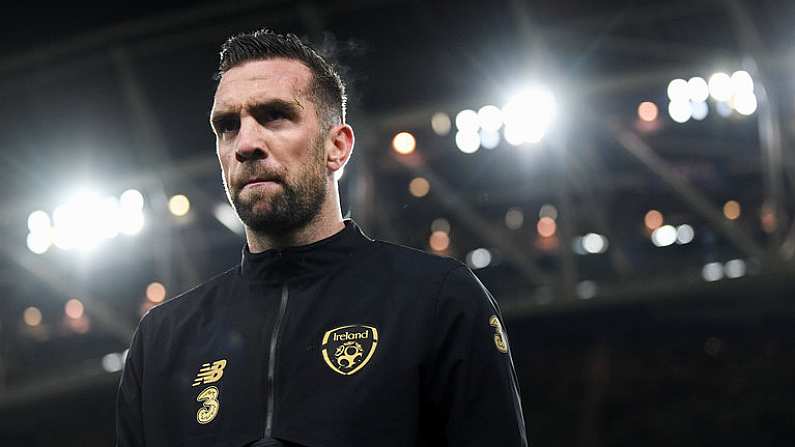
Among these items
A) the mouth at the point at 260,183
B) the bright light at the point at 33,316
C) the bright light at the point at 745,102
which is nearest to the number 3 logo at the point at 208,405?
the mouth at the point at 260,183

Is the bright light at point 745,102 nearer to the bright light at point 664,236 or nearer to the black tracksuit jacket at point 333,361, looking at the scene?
the black tracksuit jacket at point 333,361

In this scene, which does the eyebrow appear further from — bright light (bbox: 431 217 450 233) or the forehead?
bright light (bbox: 431 217 450 233)

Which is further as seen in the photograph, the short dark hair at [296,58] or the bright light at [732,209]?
the bright light at [732,209]

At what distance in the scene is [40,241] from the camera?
11.4m

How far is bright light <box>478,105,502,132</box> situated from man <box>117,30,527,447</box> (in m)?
7.49

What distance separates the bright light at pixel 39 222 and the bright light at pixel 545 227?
582 inches

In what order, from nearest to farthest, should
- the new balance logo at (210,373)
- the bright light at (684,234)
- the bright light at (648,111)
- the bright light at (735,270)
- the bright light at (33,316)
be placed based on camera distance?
the new balance logo at (210,373) → the bright light at (735,270) → the bright light at (648,111) → the bright light at (33,316) → the bright light at (684,234)

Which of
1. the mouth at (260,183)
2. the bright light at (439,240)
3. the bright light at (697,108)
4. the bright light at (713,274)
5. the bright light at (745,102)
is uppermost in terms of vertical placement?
the bright light at (697,108)

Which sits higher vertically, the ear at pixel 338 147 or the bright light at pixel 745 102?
the bright light at pixel 745 102

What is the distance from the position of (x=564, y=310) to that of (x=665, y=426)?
28.0 ft

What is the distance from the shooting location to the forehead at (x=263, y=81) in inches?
91.8

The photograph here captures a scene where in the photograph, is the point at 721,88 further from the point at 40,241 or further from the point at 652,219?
the point at 652,219

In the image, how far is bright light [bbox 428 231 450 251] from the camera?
2245cm

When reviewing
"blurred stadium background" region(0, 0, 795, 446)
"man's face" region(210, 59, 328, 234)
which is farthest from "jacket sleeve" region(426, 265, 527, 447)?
"blurred stadium background" region(0, 0, 795, 446)
